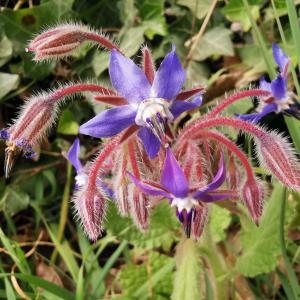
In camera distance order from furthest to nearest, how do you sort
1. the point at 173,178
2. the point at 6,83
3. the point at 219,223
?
the point at 6,83 < the point at 219,223 < the point at 173,178

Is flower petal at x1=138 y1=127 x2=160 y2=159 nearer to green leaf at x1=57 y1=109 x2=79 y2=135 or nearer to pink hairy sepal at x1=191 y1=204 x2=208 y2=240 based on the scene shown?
pink hairy sepal at x1=191 y1=204 x2=208 y2=240

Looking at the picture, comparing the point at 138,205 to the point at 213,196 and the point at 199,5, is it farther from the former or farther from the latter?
the point at 199,5

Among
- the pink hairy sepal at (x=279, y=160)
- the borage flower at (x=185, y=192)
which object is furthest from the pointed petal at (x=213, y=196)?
the pink hairy sepal at (x=279, y=160)

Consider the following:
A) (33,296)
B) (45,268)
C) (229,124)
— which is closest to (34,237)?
(45,268)

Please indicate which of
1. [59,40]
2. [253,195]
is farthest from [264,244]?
[59,40]

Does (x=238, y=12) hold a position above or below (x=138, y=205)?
above

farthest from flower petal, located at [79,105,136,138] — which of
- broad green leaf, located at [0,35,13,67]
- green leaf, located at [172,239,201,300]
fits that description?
broad green leaf, located at [0,35,13,67]

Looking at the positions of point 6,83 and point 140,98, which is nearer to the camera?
point 140,98
